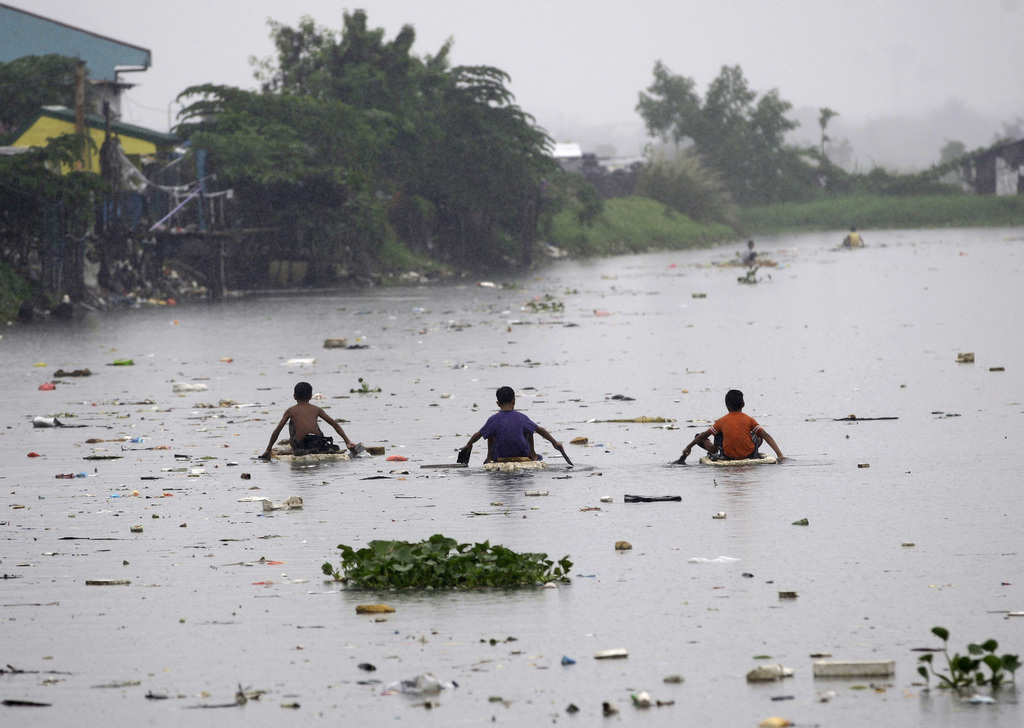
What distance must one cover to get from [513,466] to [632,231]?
64.0 metres

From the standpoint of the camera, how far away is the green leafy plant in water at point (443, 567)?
7.38 m

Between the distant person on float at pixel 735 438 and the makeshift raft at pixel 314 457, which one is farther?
the makeshift raft at pixel 314 457

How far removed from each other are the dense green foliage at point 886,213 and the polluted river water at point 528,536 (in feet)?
225

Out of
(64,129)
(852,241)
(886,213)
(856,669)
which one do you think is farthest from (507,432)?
(886,213)

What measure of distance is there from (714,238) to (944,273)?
1748 inches

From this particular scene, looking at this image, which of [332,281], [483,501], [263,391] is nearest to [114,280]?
[332,281]

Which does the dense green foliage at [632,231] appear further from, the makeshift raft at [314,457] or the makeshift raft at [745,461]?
the makeshift raft at [745,461]

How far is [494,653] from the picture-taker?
6133mm

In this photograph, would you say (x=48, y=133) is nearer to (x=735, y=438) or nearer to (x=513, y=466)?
(x=513, y=466)

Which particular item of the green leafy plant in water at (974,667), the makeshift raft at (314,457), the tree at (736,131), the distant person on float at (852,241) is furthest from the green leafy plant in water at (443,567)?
the tree at (736,131)

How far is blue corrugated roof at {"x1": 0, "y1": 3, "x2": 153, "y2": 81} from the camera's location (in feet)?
165

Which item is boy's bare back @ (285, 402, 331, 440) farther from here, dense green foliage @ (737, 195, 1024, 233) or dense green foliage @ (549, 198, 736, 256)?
dense green foliage @ (737, 195, 1024, 233)

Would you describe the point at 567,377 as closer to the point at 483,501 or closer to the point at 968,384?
the point at 968,384

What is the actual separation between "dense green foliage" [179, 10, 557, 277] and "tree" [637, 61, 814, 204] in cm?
4909
